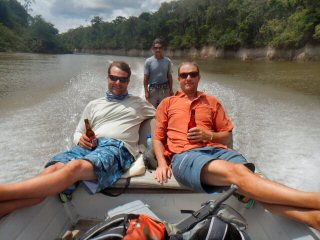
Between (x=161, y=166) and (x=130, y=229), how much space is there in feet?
3.31

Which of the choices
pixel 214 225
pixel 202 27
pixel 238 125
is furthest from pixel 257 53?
pixel 214 225

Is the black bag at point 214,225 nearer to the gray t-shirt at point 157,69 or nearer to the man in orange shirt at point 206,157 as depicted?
the man in orange shirt at point 206,157

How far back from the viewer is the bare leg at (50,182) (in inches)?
88.2

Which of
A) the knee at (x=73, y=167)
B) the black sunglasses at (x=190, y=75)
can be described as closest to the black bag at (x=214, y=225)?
the knee at (x=73, y=167)

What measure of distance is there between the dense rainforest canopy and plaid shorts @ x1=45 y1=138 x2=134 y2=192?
28071mm

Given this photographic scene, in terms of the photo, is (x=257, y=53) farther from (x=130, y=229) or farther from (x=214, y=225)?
(x=130, y=229)

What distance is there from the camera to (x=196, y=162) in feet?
8.91

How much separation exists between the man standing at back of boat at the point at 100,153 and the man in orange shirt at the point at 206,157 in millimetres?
324

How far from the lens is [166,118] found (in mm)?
Answer: 3338

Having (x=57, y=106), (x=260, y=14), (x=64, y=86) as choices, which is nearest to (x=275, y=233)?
(x=57, y=106)

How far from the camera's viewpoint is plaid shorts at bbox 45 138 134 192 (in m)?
2.79

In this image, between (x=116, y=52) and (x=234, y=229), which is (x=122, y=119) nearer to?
(x=234, y=229)

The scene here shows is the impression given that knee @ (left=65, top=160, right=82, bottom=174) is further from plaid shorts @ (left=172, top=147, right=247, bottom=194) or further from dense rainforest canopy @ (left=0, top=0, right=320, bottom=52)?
dense rainforest canopy @ (left=0, top=0, right=320, bottom=52)

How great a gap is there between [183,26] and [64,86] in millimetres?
53549
